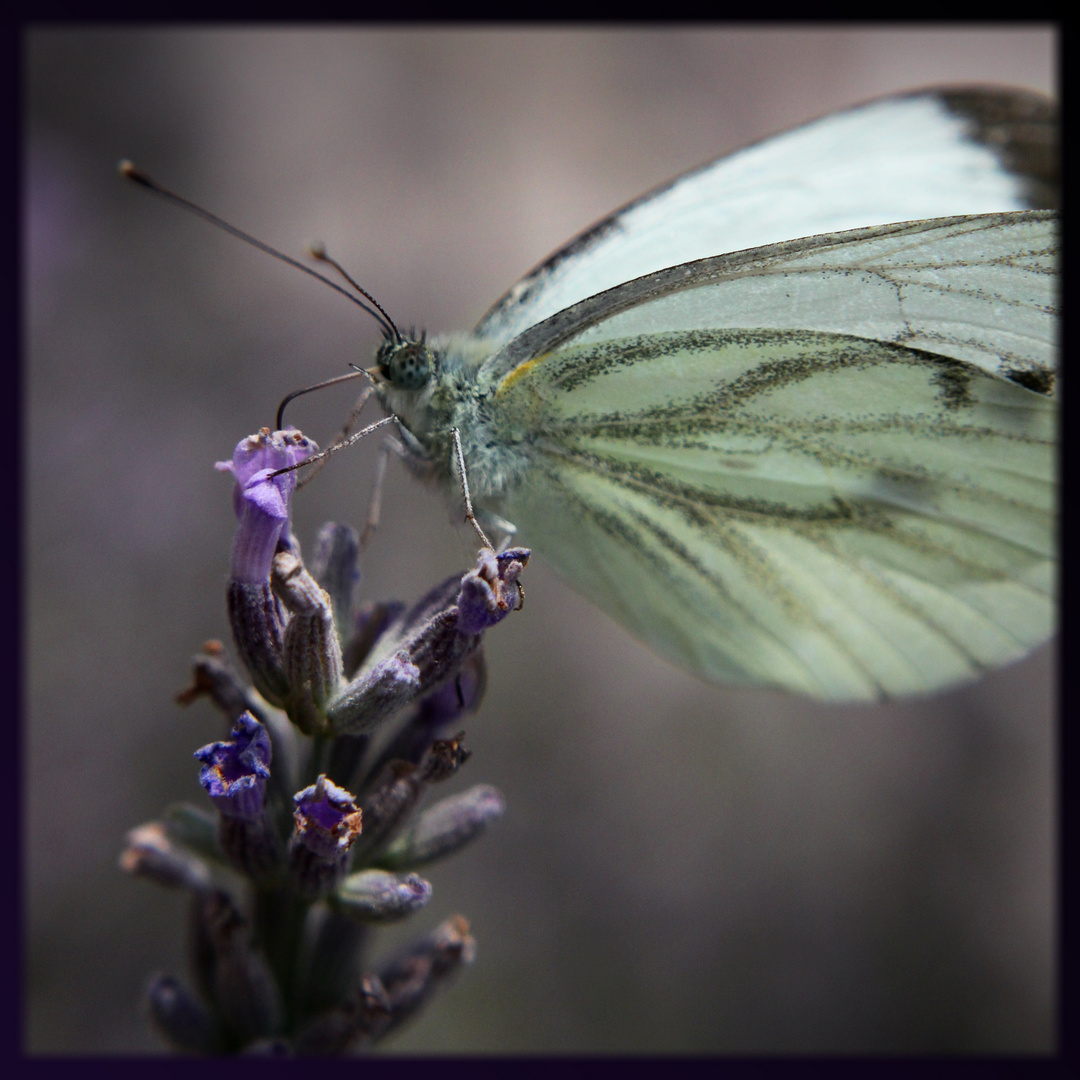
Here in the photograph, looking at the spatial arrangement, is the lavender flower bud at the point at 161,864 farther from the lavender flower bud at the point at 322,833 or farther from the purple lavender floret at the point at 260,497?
the purple lavender floret at the point at 260,497

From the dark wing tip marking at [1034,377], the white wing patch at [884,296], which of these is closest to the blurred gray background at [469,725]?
the white wing patch at [884,296]

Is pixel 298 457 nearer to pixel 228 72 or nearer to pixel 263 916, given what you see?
pixel 263 916

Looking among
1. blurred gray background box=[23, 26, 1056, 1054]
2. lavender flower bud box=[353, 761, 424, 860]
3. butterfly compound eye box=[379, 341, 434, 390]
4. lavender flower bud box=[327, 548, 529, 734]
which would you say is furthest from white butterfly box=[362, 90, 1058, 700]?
blurred gray background box=[23, 26, 1056, 1054]

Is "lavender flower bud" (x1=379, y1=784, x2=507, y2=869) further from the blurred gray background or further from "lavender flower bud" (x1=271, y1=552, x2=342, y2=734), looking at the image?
the blurred gray background

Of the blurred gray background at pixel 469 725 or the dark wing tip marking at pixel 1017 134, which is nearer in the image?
the dark wing tip marking at pixel 1017 134

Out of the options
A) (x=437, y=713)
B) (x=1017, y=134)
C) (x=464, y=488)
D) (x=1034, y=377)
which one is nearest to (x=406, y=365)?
(x=464, y=488)

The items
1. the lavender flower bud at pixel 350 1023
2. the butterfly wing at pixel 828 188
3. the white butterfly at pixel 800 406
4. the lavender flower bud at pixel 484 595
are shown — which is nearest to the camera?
the lavender flower bud at pixel 484 595

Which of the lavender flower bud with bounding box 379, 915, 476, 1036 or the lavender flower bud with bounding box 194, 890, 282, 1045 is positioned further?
the lavender flower bud with bounding box 379, 915, 476, 1036

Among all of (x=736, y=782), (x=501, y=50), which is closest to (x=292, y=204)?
(x=501, y=50)
